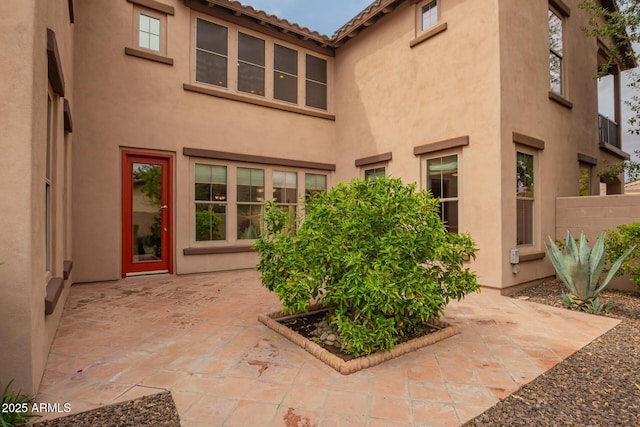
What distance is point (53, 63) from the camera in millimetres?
2738

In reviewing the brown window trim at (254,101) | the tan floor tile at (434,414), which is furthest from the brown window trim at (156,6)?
the tan floor tile at (434,414)

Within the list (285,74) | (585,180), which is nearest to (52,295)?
(285,74)

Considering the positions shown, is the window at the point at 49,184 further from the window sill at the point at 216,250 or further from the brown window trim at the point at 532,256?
the brown window trim at the point at 532,256


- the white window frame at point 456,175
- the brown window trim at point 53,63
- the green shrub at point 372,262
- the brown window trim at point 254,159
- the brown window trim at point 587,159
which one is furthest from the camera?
the brown window trim at point 587,159

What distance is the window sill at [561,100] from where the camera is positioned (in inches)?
236

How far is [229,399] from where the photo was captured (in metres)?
2.18

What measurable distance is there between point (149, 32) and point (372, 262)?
624 cm

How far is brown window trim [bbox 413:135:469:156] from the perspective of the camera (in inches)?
215

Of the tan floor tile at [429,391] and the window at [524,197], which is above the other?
the window at [524,197]

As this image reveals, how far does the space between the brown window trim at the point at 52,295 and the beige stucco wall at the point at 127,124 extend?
2.61m

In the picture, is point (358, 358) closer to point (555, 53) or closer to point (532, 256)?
point (532, 256)

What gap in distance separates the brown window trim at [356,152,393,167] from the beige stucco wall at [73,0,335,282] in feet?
7.58

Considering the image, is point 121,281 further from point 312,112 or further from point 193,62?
point 312,112

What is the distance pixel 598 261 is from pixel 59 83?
20.9ft
